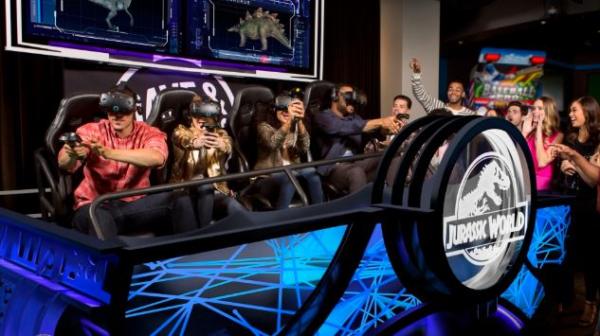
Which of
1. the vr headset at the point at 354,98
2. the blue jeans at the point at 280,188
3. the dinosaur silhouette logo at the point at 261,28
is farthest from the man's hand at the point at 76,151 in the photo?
the dinosaur silhouette logo at the point at 261,28

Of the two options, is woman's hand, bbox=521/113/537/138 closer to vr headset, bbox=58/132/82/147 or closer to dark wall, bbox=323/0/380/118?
vr headset, bbox=58/132/82/147

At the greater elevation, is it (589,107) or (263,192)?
(589,107)

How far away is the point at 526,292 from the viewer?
1556 millimetres

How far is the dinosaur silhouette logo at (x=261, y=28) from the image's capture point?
13.6ft

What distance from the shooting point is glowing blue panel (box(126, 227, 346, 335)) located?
2.75ft

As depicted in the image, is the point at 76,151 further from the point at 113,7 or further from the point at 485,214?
the point at 113,7

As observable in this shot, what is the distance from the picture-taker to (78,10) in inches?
128

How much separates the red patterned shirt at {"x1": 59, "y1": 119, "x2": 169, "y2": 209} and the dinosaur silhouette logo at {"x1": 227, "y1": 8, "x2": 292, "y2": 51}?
6.51 feet

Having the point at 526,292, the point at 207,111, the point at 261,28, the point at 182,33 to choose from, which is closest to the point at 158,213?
the point at 207,111

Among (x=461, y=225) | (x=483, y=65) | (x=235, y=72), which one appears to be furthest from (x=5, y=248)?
(x=483, y=65)

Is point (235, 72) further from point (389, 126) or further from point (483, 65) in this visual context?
point (483, 65)

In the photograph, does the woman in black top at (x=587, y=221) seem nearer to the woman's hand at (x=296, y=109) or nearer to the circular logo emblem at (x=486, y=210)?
the circular logo emblem at (x=486, y=210)

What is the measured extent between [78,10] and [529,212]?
286 cm

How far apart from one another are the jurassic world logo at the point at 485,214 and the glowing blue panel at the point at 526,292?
0.20 metres
